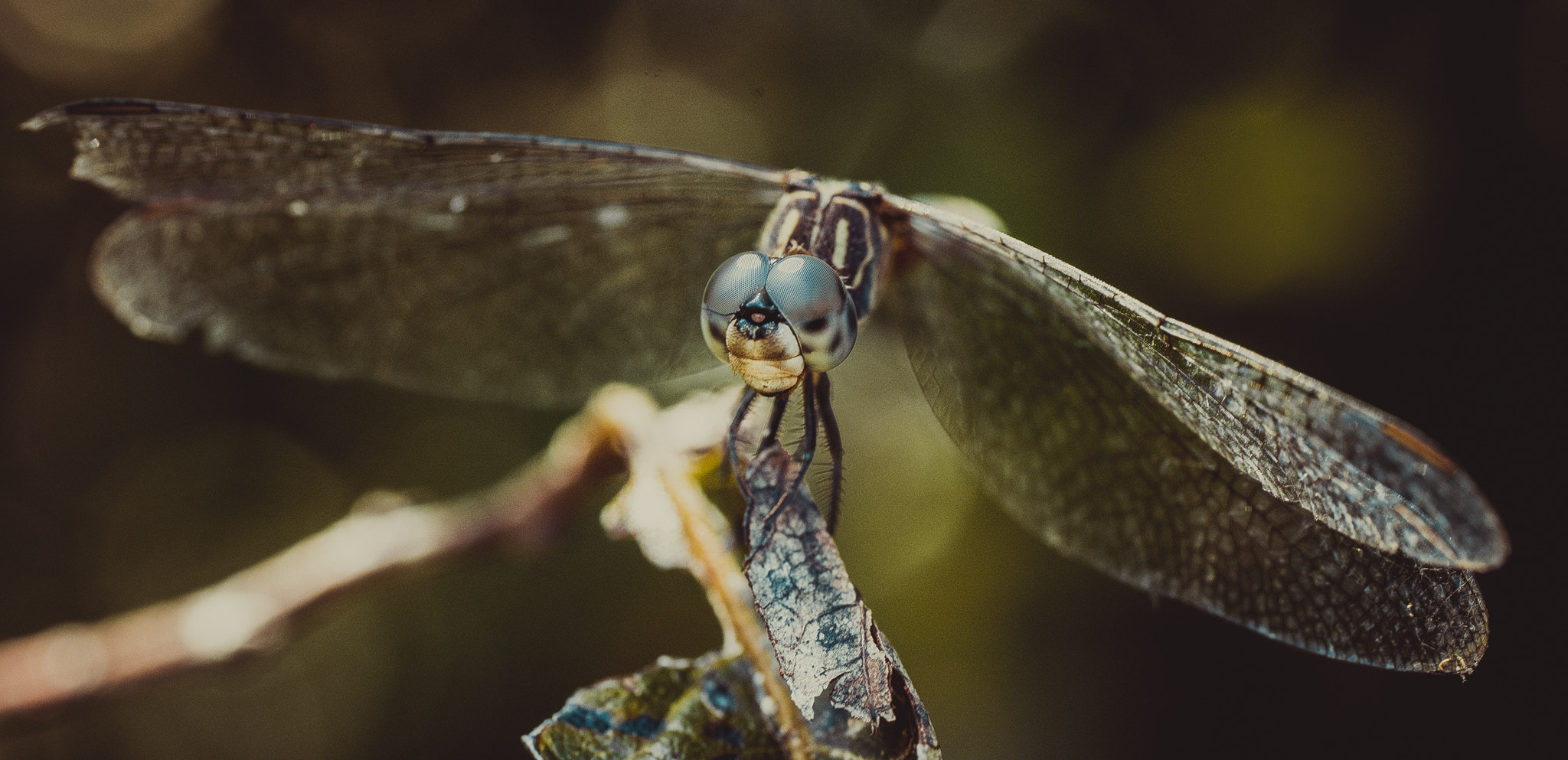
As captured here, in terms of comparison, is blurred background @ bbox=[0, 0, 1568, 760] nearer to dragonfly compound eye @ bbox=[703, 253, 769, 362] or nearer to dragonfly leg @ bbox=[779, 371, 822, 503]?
dragonfly leg @ bbox=[779, 371, 822, 503]

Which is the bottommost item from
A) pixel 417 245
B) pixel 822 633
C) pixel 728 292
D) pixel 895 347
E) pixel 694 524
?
pixel 822 633

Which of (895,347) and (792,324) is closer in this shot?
(792,324)

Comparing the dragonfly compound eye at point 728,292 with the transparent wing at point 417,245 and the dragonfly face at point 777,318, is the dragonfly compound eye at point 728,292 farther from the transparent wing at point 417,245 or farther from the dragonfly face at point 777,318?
the transparent wing at point 417,245

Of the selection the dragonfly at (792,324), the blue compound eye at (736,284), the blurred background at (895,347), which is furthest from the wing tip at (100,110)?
the blurred background at (895,347)

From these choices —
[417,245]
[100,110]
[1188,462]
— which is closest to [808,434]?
[1188,462]

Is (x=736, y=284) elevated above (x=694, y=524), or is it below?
above

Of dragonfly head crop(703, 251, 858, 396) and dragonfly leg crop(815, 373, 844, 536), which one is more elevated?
dragonfly head crop(703, 251, 858, 396)

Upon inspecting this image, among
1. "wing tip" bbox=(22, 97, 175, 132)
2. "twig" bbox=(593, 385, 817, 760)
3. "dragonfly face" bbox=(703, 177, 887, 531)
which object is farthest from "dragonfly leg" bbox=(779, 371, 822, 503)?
"wing tip" bbox=(22, 97, 175, 132)

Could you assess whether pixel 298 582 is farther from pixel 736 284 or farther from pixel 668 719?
pixel 736 284
